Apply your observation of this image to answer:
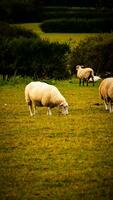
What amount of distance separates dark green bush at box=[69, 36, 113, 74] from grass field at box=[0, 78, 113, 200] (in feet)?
57.0

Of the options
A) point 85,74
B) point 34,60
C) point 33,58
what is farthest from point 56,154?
point 33,58

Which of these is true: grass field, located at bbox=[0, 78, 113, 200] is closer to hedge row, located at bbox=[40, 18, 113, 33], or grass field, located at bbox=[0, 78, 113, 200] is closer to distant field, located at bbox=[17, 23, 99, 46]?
distant field, located at bbox=[17, 23, 99, 46]

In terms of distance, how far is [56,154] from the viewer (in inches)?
541

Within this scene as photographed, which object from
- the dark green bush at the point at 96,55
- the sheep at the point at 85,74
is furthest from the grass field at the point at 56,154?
the dark green bush at the point at 96,55

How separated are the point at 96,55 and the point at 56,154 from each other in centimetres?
2667

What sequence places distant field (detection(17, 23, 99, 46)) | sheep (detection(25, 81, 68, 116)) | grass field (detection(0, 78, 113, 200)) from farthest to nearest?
distant field (detection(17, 23, 99, 46)) < sheep (detection(25, 81, 68, 116)) < grass field (detection(0, 78, 113, 200))

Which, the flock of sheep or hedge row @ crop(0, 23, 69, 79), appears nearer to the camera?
the flock of sheep

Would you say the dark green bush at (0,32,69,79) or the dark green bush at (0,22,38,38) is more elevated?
the dark green bush at (0,32,69,79)

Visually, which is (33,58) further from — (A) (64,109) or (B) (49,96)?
(B) (49,96)

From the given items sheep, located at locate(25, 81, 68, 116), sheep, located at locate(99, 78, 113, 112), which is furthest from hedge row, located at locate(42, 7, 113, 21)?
sheep, located at locate(25, 81, 68, 116)

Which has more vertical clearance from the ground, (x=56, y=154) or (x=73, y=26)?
(x=56, y=154)

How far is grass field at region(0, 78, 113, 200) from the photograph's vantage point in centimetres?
1095

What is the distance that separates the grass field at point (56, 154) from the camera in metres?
10.9

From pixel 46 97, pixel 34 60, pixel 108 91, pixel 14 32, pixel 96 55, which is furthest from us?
pixel 14 32
